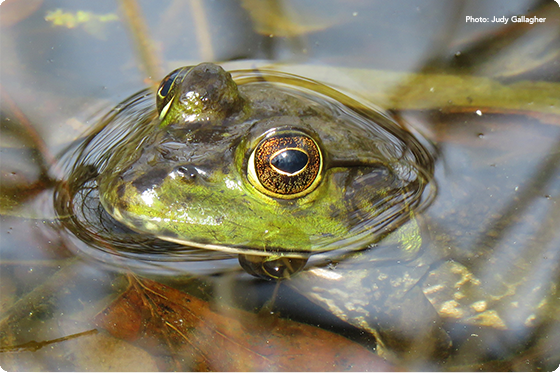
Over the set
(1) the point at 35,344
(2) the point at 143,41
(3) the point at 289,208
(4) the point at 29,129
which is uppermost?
(2) the point at 143,41

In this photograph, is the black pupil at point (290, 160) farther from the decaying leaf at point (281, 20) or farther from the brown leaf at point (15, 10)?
the brown leaf at point (15, 10)

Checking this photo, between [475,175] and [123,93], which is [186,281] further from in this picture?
[475,175]

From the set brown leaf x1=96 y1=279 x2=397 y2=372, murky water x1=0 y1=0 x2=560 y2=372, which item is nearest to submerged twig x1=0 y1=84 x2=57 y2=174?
murky water x1=0 y1=0 x2=560 y2=372

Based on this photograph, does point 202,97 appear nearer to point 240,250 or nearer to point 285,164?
point 285,164

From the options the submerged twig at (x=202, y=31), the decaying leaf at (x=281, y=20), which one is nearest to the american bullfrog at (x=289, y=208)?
the submerged twig at (x=202, y=31)

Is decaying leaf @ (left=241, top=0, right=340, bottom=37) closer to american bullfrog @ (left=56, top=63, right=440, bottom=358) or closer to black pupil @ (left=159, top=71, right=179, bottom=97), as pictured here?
american bullfrog @ (left=56, top=63, right=440, bottom=358)

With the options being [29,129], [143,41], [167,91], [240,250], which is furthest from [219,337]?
[143,41]

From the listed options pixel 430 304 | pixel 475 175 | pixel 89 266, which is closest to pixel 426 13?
pixel 475 175
